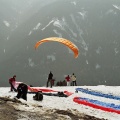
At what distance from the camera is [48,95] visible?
95.3ft

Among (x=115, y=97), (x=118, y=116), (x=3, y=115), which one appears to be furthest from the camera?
(x=115, y=97)

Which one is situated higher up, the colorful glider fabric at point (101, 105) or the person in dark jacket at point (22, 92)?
the person in dark jacket at point (22, 92)

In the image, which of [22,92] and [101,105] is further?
[101,105]

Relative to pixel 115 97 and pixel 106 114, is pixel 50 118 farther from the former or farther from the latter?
pixel 115 97

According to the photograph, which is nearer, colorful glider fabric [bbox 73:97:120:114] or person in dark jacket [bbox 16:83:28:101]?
colorful glider fabric [bbox 73:97:120:114]

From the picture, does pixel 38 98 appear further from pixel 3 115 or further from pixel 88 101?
pixel 3 115

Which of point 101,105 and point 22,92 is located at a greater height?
point 22,92

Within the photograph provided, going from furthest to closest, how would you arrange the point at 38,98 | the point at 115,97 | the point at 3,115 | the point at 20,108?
the point at 115,97
the point at 38,98
the point at 20,108
the point at 3,115

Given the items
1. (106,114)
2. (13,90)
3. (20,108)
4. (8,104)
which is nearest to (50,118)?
(20,108)

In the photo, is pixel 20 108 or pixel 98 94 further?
pixel 98 94

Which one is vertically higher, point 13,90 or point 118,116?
point 13,90

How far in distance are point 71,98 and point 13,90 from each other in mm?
6612

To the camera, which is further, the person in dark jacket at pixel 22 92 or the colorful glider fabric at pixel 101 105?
the person in dark jacket at pixel 22 92

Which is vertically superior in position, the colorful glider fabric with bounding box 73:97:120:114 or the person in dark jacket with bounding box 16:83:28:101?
the person in dark jacket with bounding box 16:83:28:101
